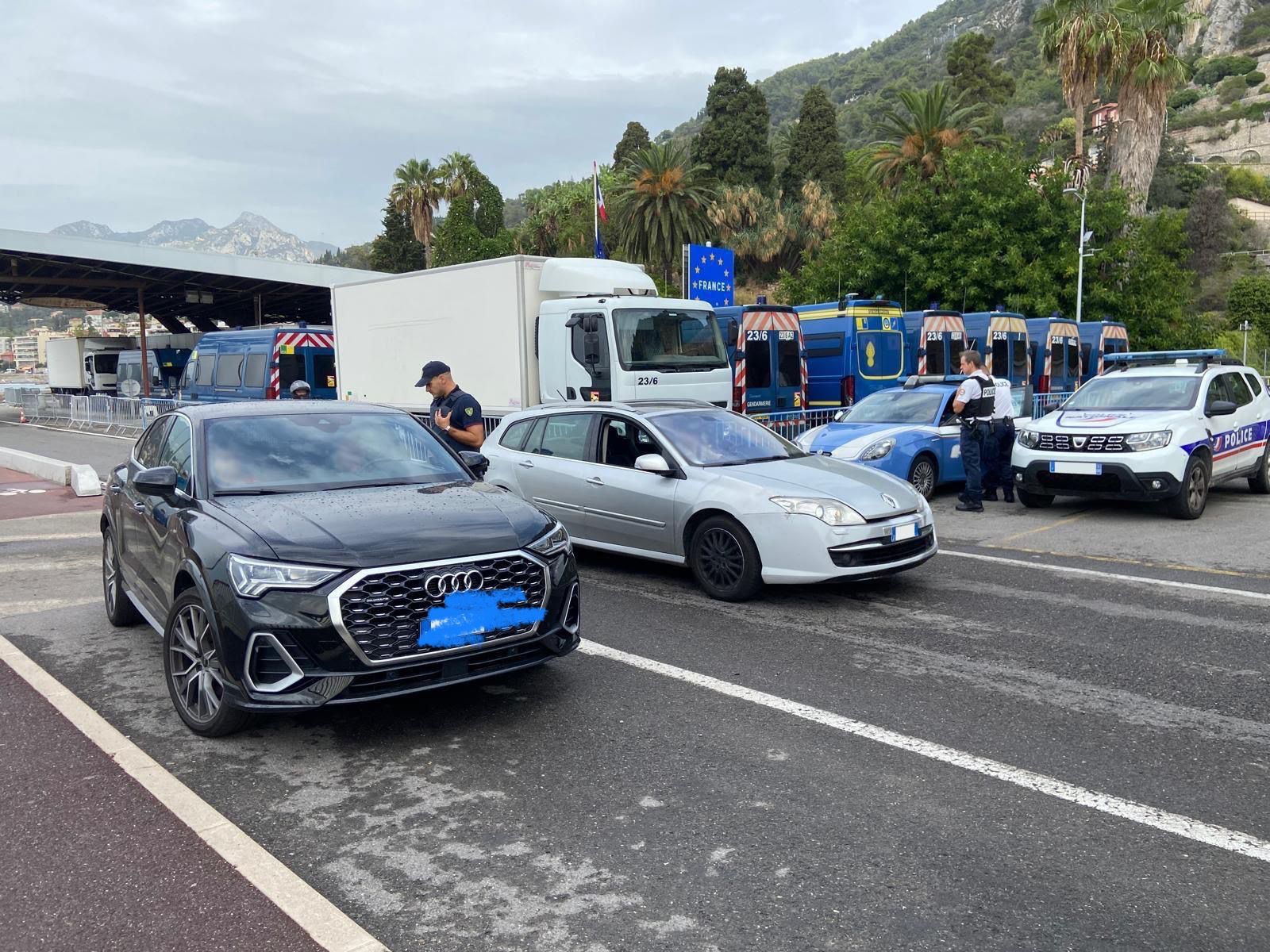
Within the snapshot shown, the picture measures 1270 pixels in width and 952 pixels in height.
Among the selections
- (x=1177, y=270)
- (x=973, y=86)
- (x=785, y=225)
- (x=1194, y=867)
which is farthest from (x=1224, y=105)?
(x=1194, y=867)

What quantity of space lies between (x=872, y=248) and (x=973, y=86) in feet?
237

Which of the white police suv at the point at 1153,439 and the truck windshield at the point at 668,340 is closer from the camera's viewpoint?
the white police suv at the point at 1153,439

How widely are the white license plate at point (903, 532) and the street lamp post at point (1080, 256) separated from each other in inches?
921

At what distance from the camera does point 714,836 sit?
12.0ft

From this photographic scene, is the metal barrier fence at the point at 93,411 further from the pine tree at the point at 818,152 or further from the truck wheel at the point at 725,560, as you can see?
the pine tree at the point at 818,152

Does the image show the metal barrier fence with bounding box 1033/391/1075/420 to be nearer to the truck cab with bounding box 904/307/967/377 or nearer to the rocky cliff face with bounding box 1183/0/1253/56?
the truck cab with bounding box 904/307/967/377

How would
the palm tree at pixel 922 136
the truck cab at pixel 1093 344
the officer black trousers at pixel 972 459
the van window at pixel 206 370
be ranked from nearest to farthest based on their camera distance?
the officer black trousers at pixel 972 459 → the van window at pixel 206 370 → the truck cab at pixel 1093 344 → the palm tree at pixel 922 136

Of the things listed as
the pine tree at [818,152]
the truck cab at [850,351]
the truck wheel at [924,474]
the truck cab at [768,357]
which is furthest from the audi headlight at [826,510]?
the pine tree at [818,152]

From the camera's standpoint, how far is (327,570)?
4.30 m

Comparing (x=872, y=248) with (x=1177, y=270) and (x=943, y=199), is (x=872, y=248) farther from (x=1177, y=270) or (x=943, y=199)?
(x=1177, y=270)

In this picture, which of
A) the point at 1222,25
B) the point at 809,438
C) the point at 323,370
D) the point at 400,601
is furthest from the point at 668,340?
the point at 1222,25

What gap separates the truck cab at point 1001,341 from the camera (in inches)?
847

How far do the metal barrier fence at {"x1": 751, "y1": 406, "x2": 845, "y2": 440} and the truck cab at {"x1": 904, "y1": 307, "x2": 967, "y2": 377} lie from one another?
4676 mm

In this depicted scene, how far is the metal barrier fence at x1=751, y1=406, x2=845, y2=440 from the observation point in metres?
15.0
